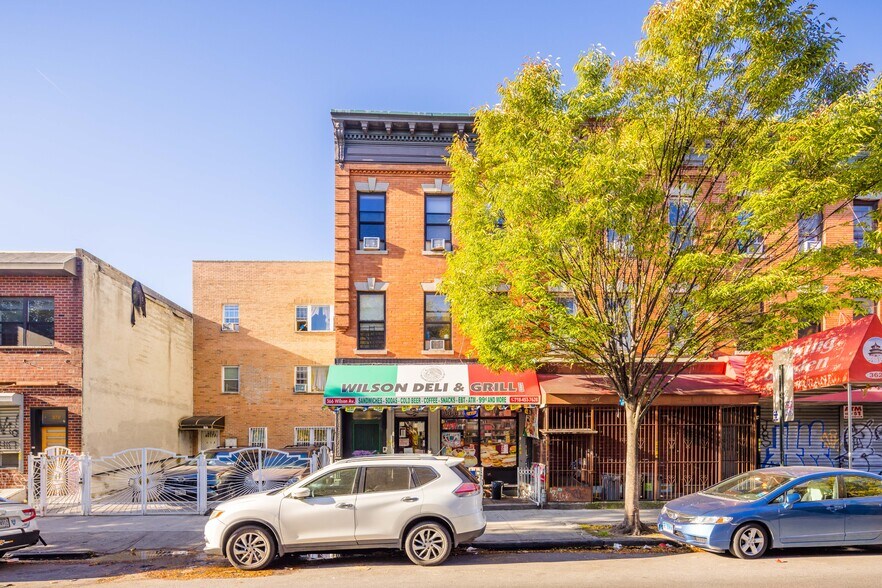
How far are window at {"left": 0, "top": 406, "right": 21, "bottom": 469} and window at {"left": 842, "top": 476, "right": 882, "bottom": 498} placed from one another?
19.2 meters

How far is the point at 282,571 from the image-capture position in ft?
31.3

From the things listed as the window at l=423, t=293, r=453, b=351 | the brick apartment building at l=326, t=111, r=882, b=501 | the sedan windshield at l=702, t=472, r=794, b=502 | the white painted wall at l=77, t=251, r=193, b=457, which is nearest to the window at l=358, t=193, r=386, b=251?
the brick apartment building at l=326, t=111, r=882, b=501

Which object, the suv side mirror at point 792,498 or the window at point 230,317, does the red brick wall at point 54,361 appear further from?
the suv side mirror at point 792,498

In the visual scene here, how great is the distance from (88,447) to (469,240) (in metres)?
12.5

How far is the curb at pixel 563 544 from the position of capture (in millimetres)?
11117

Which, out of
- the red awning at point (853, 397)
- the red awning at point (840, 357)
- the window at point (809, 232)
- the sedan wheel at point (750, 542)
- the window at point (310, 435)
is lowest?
the window at point (310, 435)

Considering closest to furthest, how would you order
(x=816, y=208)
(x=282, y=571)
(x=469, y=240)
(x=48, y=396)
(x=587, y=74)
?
(x=282, y=571) → (x=816, y=208) → (x=587, y=74) → (x=469, y=240) → (x=48, y=396)

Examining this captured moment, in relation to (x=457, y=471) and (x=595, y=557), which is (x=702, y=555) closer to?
(x=595, y=557)

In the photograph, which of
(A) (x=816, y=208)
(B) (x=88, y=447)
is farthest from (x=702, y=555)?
(B) (x=88, y=447)

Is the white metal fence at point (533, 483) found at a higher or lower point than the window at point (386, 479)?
lower

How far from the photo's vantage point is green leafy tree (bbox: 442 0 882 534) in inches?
431

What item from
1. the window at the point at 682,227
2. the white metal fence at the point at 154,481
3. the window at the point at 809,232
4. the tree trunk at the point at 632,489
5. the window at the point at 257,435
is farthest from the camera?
the window at the point at 257,435

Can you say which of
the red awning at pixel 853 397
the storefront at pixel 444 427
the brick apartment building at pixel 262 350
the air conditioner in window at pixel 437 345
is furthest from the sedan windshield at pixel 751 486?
the brick apartment building at pixel 262 350

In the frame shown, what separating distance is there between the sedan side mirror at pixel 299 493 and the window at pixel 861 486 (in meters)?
8.75
